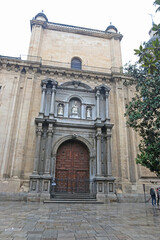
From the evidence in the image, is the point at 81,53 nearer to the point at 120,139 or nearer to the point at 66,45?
the point at 66,45

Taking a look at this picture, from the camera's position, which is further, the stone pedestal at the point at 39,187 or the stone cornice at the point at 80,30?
the stone cornice at the point at 80,30

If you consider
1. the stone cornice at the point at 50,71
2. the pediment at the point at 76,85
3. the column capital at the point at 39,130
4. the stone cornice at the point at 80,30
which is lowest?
the column capital at the point at 39,130

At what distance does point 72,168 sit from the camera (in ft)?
41.5

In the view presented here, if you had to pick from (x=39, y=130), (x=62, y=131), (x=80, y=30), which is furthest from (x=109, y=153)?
(x=80, y=30)

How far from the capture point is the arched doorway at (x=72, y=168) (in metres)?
12.1

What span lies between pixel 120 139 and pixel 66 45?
33.6ft

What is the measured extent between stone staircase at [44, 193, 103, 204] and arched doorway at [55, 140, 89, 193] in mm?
658

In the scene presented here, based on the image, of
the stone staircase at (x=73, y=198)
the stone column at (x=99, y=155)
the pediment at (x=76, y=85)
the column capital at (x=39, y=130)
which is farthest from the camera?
the pediment at (x=76, y=85)

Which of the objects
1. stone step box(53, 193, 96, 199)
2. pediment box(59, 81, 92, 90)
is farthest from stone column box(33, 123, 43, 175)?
pediment box(59, 81, 92, 90)

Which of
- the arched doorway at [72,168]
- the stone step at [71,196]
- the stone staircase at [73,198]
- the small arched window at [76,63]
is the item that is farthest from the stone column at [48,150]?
the small arched window at [76,63]

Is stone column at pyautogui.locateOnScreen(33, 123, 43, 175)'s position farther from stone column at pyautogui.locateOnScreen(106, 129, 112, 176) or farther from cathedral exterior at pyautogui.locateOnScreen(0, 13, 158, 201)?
stone column at pyautogui.locateOnScreen(106, 129, 112, 176)

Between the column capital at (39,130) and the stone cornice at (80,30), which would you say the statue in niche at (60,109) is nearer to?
the column capital at (39,130)

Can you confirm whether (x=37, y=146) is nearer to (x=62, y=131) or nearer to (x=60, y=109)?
(x=62, y=131)

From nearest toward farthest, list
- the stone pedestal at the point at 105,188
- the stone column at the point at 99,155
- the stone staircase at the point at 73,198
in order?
1. the stone staircase at the point at 73,198
2. the stone pedestal at the point at 105,188
3. the stone column at the point at 99,155
